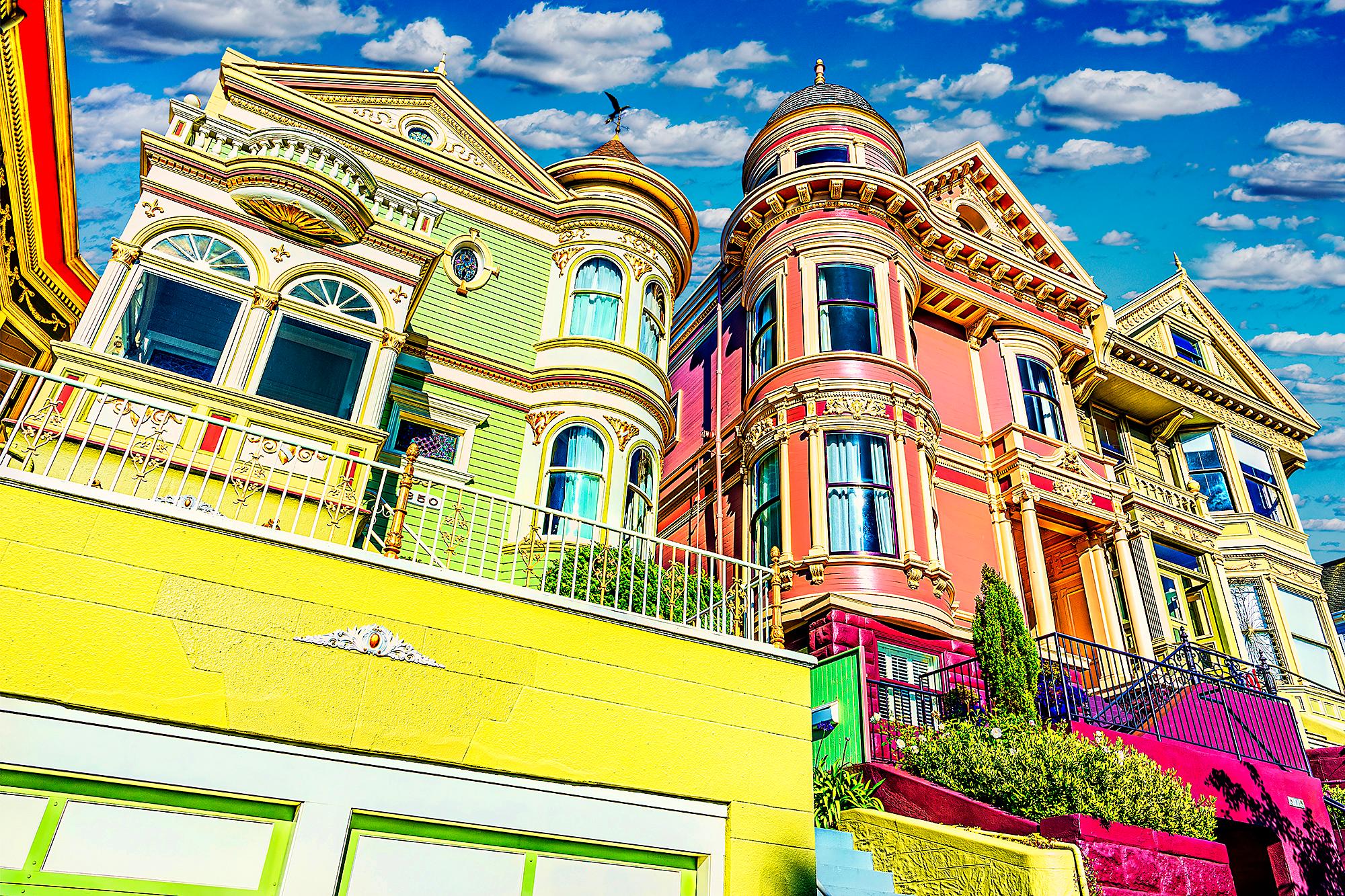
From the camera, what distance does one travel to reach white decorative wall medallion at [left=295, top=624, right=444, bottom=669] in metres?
6.31

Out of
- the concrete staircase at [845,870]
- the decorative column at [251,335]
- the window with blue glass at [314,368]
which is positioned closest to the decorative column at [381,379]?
the window with blue glass at [314,368]

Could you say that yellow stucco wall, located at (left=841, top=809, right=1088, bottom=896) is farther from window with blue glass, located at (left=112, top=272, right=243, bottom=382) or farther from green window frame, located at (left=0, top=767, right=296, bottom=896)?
window with blue glass, located at (left=112, top=272, right=243, bottom=382)

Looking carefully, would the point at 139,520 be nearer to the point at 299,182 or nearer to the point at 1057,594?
the point at 299,182

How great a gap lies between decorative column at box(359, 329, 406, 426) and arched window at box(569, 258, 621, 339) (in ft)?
16.8

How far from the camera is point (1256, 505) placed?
24594 millimetres

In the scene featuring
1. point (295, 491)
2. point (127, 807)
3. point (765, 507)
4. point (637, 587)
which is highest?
point (765, 507)

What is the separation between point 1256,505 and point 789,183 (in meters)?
17.2

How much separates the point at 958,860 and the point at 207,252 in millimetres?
11555

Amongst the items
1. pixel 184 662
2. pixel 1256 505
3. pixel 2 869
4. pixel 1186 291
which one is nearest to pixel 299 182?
pixel 184 662

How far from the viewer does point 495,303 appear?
16719mm

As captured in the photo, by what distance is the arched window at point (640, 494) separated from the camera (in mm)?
14773

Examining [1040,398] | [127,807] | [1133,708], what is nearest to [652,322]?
[1040,398]

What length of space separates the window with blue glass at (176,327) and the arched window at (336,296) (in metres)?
0.93

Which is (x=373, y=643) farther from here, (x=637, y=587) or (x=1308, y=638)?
(x=1308, y=638)
